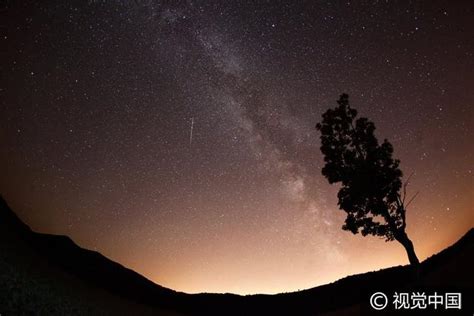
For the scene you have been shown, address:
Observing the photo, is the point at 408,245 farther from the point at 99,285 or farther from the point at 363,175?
the point at 99,285

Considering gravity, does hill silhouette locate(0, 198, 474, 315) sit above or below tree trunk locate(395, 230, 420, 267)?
below

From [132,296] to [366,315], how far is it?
11970 millimetres

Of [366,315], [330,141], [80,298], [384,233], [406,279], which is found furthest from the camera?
[406,279]

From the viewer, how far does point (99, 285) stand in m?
13.8

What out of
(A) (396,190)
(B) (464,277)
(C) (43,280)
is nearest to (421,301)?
(B) (464,277)

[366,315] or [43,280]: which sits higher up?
[366,315]

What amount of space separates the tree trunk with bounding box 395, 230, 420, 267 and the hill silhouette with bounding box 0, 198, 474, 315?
98cm

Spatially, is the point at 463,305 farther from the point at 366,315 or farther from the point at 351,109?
the point at 351,109

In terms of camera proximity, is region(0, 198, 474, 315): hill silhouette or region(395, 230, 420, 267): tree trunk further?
region(395, 230, 420, 267): tree trunk

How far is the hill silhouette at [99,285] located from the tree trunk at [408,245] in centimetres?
98

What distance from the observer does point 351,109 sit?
19.2 m

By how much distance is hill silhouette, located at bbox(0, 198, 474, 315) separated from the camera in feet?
32.6

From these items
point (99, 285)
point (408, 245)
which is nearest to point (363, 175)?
point (408, 245)

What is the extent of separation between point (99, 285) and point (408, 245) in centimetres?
1600
